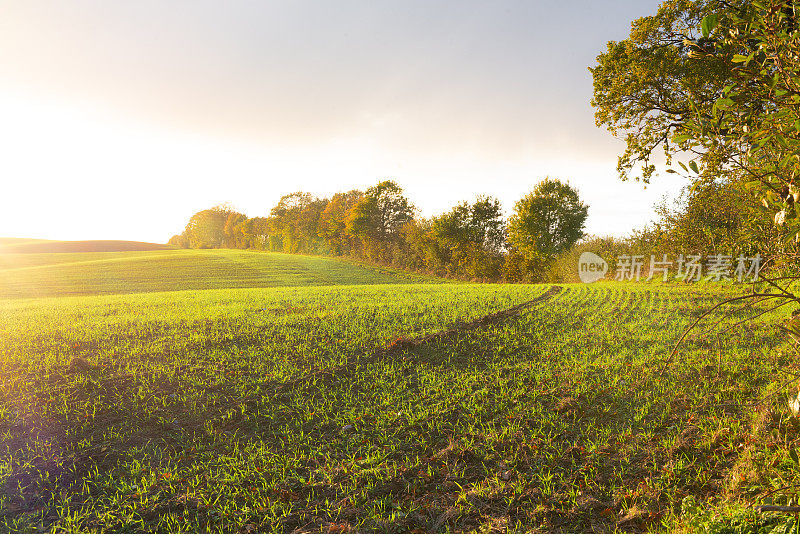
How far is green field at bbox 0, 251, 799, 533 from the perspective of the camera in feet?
13.3

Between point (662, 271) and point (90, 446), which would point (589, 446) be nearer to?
point (90, 446)

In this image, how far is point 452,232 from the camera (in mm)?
44250

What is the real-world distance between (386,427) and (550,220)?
38.3m

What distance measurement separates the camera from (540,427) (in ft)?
18.4

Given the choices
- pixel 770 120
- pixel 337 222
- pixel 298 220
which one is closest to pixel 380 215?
pixel 337 222

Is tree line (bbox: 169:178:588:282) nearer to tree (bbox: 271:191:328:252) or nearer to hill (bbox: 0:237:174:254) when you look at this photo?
tree (bbox: 271:191:328:252)

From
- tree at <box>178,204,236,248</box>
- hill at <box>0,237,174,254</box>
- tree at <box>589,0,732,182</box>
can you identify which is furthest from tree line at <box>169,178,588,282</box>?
hill at <box>0,237,174,254</box>

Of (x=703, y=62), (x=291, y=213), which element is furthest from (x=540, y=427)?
(x=291, y=213)

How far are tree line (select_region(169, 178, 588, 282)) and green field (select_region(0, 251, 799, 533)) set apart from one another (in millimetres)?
29132

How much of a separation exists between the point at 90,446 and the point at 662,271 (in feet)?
99.4

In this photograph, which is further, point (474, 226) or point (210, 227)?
point (210, 227)

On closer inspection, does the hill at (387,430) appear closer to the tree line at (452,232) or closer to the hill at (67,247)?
the tree line at (452,232)

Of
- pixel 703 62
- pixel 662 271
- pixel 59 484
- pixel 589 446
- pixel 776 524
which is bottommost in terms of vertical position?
pixel 59 484

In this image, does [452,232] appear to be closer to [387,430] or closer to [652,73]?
[652,73]
